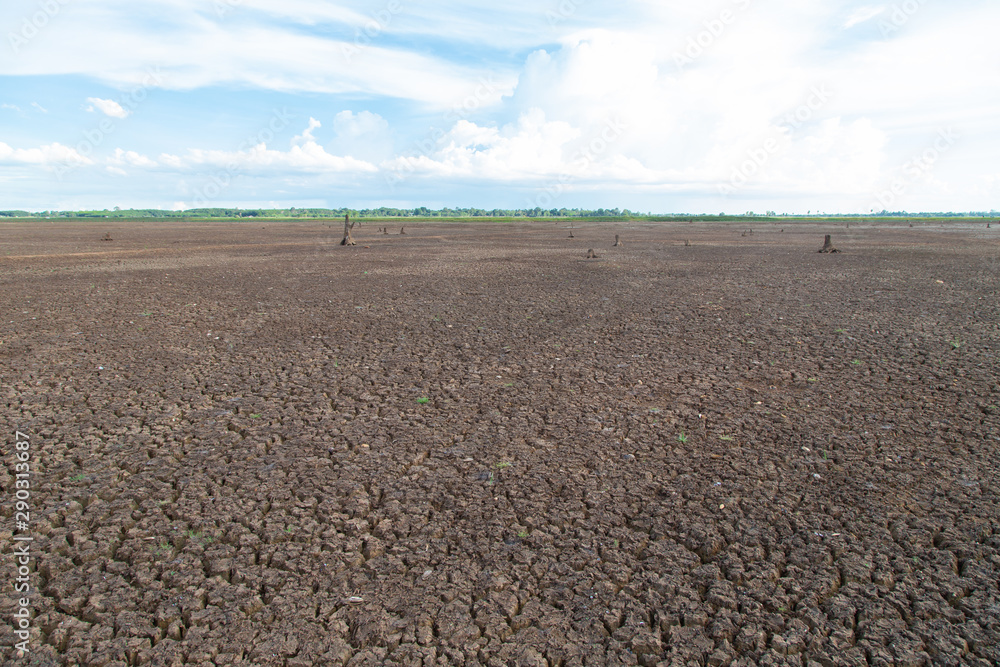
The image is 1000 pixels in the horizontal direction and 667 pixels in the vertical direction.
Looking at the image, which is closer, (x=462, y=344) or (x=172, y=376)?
(x=172, y=376)

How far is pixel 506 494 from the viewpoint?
4.52 m

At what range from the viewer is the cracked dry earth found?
10.1 feet

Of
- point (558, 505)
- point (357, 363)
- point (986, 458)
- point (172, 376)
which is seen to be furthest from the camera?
point (357, 363)

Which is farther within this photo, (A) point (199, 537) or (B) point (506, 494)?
(B) point (506, 494)

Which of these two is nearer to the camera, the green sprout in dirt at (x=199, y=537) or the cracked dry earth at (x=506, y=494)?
the cracked dry earth at (x=506, y=494)

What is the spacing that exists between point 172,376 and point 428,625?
6026 millimetres

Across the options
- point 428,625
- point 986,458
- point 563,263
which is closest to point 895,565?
point 986,458

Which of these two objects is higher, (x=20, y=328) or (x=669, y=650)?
(x=20, y=328)

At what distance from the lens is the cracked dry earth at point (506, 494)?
3.07m

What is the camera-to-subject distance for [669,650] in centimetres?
296

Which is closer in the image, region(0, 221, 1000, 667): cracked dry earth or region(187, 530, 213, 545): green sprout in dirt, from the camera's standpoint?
region(0, 221, 1000, 667): cracked dry earth

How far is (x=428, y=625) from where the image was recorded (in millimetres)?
3105

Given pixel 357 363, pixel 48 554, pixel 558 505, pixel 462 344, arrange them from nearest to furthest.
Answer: pixel 48 554 < pixel 558 505 < pixel 357 363 < pixel 462 344

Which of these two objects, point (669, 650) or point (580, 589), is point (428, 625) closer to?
point (580, 589)
